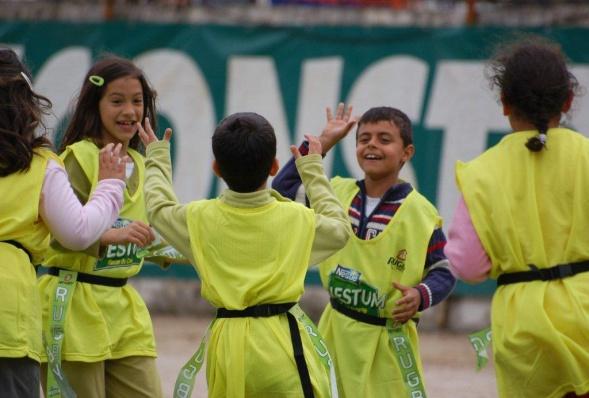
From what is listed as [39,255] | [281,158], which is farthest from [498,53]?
[281,158]

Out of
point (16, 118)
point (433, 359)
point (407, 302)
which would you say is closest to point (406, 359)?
point (407, 302)

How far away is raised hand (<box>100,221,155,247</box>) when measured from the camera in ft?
15.1

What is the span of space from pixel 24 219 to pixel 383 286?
175 centimetres

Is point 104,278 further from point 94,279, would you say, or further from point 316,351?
point 316,351

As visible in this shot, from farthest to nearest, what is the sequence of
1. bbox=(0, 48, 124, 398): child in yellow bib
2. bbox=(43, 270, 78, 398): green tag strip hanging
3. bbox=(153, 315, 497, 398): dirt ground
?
bbox=(153, 315, 497, 398): dirt ground
bbox=(43, 270, 78, 398): green tag strip hanging
bbox=(0, 48, 124, 398): child in yellow bib

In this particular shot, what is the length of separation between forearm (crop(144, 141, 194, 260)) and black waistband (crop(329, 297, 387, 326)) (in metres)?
1.10

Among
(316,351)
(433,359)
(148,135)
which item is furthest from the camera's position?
(433,359)

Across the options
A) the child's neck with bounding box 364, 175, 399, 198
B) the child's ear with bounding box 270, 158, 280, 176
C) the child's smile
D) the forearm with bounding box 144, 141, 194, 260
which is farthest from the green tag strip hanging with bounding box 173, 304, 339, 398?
the child's smile

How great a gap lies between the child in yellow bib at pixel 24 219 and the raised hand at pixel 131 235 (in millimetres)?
382

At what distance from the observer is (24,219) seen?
400 cm

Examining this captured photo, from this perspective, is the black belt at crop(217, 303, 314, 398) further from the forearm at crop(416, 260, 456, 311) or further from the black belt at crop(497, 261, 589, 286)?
the forearm at crop(416, 260, 456, 311)

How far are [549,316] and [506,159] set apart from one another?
0.60 m

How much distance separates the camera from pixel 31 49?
→ 10.9 meters

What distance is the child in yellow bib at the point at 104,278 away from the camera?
196 inches
